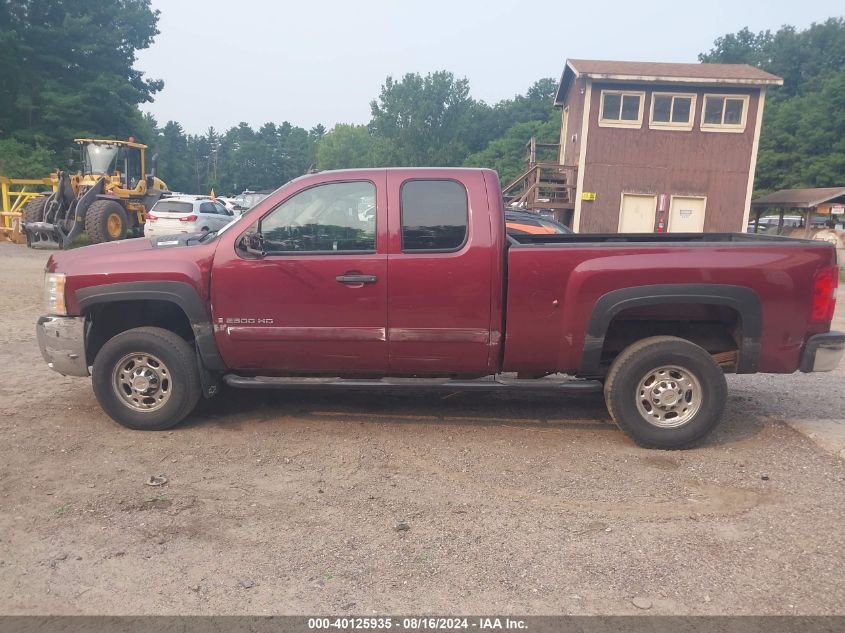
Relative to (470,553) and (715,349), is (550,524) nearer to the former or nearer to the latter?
(470,553)

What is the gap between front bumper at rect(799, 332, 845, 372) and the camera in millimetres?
4758

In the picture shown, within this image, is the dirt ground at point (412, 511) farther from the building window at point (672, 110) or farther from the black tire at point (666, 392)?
the building window at point (672, 110)

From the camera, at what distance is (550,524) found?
3756mm

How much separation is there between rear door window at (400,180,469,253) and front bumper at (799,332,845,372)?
2.57m

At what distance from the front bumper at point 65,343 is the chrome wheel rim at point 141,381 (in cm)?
30

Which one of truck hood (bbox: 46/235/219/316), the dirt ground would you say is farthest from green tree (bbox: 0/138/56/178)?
truck hood (bbox: 46/235/219/316)

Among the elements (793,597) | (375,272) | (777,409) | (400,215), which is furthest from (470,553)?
(777,409)

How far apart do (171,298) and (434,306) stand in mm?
1923

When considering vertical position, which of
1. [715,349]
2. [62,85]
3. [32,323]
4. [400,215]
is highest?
[62,85]

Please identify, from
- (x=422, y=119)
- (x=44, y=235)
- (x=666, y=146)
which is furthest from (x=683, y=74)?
(x=422, y=119)

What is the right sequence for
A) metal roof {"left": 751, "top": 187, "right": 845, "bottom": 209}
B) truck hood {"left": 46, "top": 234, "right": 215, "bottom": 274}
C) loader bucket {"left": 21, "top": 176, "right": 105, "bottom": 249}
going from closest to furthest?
truck hood {"left": 46, "top": 234, "right": 215, "bottom": 274} → loader bucket {"left": 21, "top": 176, "right": 105, "bottom": 249} → metal roof {"left": 751, "top": 187, "right": 845, "bottom": 209}

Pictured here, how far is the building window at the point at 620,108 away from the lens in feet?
74.9

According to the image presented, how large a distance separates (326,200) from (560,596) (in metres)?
3.21

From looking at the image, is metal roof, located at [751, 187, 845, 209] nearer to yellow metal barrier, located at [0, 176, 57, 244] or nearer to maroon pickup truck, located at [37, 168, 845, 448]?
maroon pickup truck, located at [37, 168, 845, 448]
